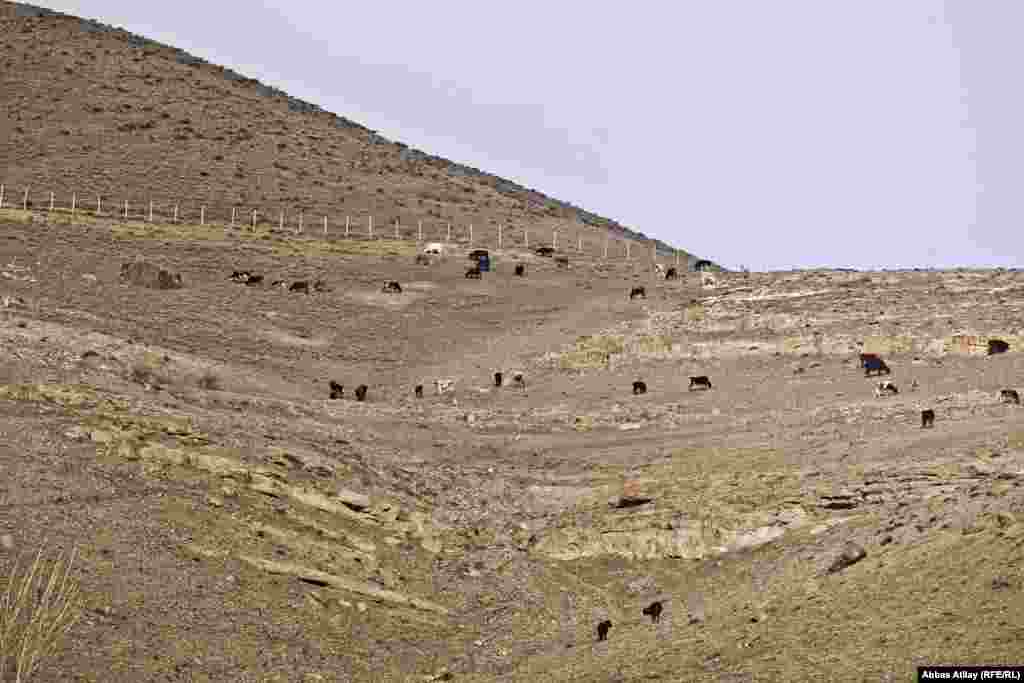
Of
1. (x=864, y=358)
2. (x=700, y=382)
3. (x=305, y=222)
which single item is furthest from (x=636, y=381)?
(x=305, y=222)

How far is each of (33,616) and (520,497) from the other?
61.8ft

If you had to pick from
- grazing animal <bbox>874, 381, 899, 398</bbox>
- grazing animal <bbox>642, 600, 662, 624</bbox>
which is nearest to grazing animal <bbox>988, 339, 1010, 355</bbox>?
grazing animal <bbox>874, 381, 899, 398</bbox>

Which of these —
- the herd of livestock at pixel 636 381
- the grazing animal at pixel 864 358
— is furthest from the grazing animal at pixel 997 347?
the grazing animal at pixel 864 358

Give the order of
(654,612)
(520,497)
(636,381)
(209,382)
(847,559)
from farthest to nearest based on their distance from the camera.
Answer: (636,381) → (209,382) → (520,497) → (654,612) → (847,559)

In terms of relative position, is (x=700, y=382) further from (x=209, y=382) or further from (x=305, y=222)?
(x=305, y=222)

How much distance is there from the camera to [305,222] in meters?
96.7

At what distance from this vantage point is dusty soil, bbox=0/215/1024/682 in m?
25.1

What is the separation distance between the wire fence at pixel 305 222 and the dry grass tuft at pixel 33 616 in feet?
191

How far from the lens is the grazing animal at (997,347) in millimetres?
52531

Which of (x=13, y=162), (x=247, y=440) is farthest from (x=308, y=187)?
(x=247, y=440)

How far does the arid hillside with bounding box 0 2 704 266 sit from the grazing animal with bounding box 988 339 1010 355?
48600mm

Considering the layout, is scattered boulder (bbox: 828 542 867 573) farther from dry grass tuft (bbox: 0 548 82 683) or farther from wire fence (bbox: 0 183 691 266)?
wire fence (bbox: 0 183 691 266)

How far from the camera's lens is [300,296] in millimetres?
71062

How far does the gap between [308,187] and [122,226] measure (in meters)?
28.0
